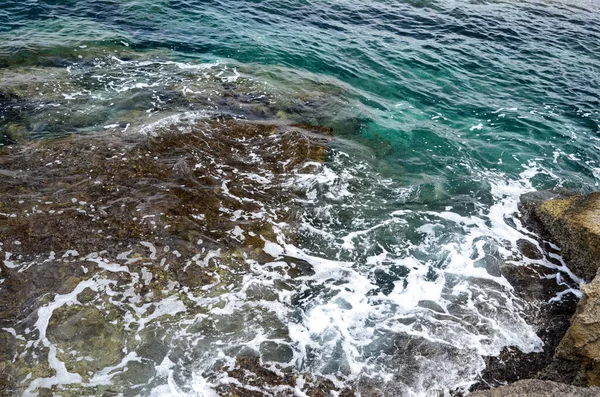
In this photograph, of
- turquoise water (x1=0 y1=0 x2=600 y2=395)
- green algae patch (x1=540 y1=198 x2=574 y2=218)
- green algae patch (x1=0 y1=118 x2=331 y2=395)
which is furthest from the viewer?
green algae patch (x1=540 y1=198 x2=574 y2=218)

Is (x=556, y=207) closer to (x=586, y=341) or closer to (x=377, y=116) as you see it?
(x=586, y=341)

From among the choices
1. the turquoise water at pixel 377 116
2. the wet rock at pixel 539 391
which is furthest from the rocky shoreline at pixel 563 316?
the turquoise water at pixel 377 116

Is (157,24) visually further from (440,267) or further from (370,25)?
(440,267)

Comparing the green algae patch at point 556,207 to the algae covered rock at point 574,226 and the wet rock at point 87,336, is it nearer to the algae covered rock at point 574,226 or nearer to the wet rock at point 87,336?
the algae covered rock at point 574,226

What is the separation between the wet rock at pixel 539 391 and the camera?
5.65 meters

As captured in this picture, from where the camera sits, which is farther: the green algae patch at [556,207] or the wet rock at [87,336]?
the green algae patch at [556,207]

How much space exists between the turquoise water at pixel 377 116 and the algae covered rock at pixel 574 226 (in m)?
0.50

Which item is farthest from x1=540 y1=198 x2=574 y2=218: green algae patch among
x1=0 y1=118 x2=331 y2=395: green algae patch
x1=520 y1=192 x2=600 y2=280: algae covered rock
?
x1=0 y1=118 x2=331 y2=395: green algae patch

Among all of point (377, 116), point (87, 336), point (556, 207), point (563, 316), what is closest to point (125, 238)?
point (87, 336)

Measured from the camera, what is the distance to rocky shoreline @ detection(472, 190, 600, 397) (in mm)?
6322

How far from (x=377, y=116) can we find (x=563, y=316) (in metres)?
8.47

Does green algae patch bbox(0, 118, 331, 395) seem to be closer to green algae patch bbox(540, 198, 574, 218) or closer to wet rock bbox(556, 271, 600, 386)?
wet rock bbox(556, 271, 600, 386)

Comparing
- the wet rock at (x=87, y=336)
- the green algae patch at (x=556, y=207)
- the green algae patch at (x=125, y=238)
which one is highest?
the green algae patch at (x=556, y=207)

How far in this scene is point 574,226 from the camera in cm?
886
